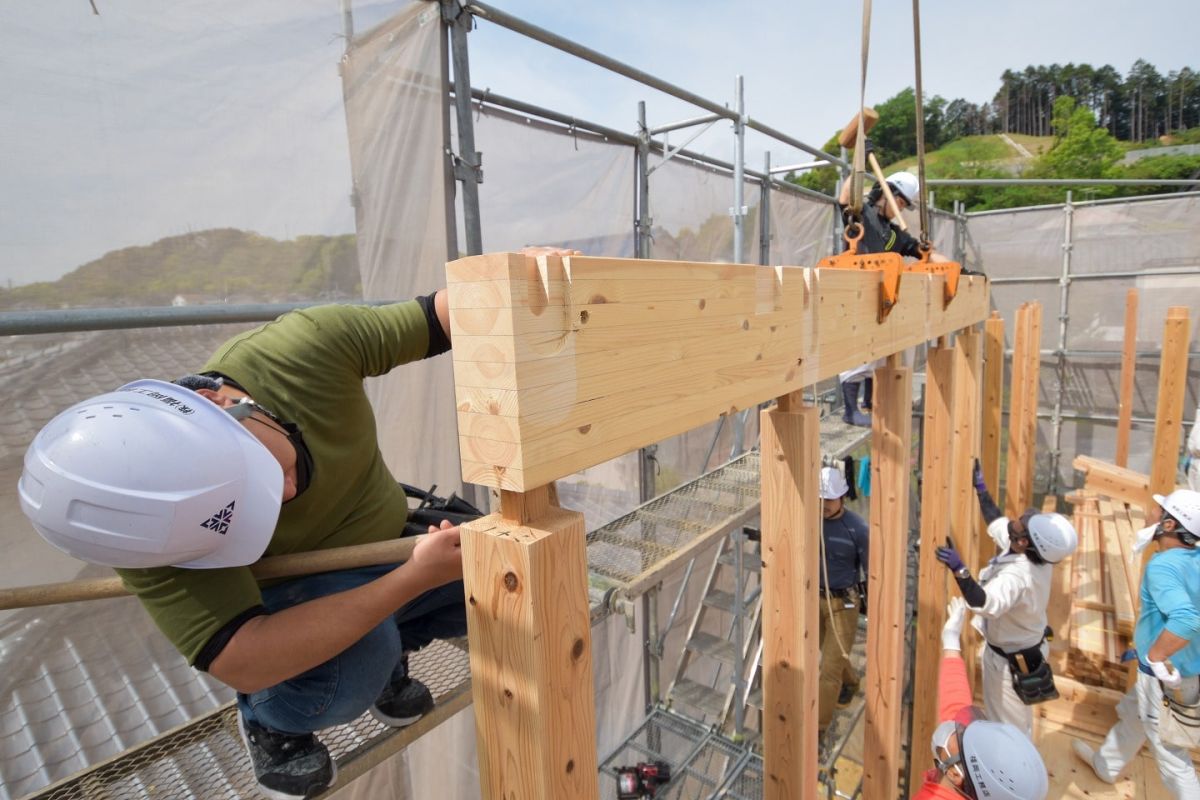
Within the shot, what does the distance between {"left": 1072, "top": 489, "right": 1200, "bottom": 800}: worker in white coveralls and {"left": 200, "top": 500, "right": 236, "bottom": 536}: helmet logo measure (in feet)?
15.0

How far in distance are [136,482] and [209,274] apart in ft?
3.92

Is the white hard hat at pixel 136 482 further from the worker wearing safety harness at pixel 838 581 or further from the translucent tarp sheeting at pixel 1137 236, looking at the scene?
the translucent tarp sheeting at pixel 1137 236

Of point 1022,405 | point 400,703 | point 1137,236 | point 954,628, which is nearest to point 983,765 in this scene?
point 954,628

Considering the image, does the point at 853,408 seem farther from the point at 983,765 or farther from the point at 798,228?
the point at 983,765

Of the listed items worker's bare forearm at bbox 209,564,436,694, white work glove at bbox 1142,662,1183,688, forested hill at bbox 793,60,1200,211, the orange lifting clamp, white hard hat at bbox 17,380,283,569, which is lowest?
white work glove at bbox 1142,662,1183,688

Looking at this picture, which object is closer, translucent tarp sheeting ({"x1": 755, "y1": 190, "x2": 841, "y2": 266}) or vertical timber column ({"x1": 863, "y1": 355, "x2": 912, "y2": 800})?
vertical timber column ({"x1": 863, "y1": 355, "x2": 912, "y2": 800})

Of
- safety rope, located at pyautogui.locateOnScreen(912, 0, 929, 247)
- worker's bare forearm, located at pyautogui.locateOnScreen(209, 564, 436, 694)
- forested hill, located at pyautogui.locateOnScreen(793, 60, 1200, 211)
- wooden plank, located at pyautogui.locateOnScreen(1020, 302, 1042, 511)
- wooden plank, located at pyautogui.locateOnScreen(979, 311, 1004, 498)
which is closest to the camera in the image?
worker's bare forearm, located at pyautogui.locateOnScreen(209, 564, 436, 694)

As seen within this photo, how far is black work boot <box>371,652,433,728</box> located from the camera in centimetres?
144

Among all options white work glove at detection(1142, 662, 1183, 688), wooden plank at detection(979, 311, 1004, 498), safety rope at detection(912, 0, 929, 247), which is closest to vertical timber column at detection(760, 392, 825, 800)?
safety rope at detection(912, 0, 929, 247)

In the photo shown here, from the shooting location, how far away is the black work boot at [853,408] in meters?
5.16

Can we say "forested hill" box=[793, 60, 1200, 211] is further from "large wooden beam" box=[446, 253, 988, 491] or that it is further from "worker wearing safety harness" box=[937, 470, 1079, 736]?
"large wooden beam" box=[446, 253, 988, 491]

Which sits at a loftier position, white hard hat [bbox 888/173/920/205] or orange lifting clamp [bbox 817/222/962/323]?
white hard hat [bbox 888/173/920/205]

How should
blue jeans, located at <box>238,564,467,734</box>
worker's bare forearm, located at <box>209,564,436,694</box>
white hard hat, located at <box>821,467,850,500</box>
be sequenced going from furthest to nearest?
1. white hard hat, located at <box>821,467,850,500</box>
2. blue jeans, located at <box>238,564,467,734</box>
3. worker's bare forearm, located at <box>209,564,436,694</box>

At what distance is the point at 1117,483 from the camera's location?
675 centimetres
